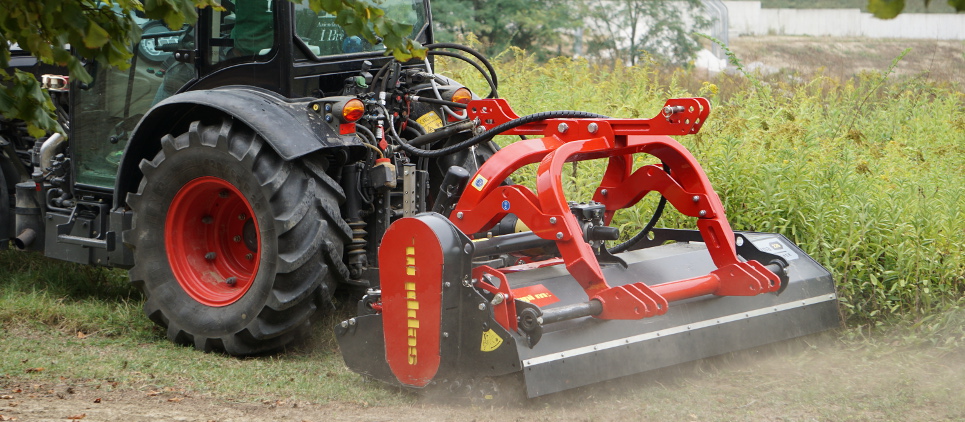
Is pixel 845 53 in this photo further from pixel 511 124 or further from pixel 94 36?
pixel 94 36

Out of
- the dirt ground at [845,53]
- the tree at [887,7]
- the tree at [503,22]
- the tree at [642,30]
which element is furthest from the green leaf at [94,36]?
the dirt ground at [845,53]

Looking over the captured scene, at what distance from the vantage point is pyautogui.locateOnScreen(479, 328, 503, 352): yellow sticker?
352 centimetres

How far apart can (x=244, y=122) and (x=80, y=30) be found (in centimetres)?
149

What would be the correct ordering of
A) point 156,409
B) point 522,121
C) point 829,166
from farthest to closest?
point 829,166 → point 522,121 → point 156,409

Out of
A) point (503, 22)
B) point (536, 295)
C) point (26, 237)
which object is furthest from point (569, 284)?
point (503, 22)

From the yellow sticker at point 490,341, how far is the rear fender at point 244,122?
120 centimetres

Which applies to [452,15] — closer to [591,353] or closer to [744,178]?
[744,178]

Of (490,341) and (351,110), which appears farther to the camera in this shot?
(351,110)

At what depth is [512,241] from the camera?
4.18 metres

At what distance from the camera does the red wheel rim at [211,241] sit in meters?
4.63

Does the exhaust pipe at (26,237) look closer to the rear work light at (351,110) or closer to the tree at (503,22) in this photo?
the rear work light at (351,110)

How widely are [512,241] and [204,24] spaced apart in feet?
6.25

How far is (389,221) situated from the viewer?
177 inches

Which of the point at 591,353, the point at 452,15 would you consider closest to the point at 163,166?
the point at 591,353
